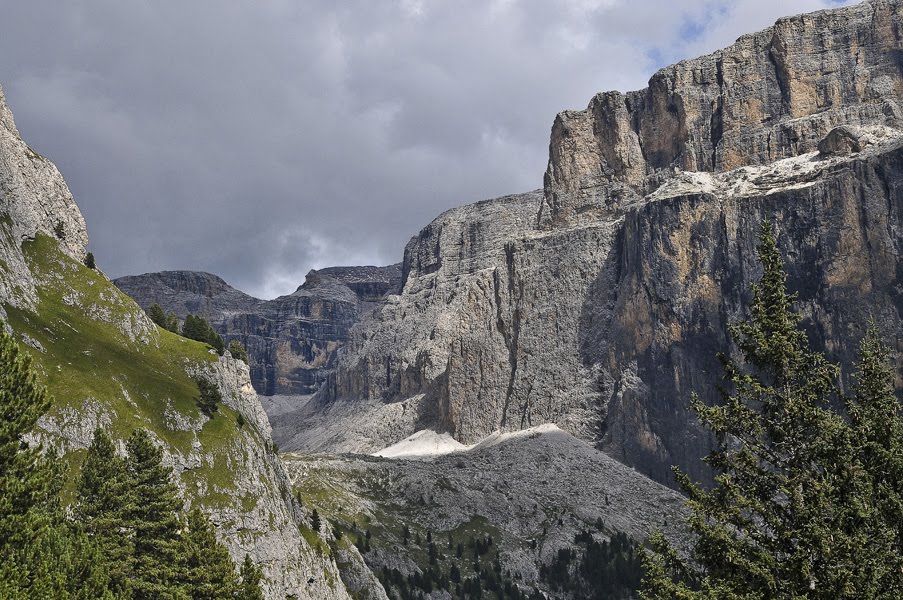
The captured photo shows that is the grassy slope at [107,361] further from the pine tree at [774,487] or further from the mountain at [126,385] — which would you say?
the pine tree at [774,487]

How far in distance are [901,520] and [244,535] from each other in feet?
273

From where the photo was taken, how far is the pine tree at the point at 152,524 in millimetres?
66875

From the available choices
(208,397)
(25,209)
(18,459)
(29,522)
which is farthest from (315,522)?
(29,522)

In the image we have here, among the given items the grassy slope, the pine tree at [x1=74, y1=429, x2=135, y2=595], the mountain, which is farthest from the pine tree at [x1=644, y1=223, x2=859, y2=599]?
the grassy slope

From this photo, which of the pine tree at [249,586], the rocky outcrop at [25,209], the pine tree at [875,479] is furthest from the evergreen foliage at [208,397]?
the pine tree at [875,479]

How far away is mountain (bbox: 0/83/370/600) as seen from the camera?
10125cm

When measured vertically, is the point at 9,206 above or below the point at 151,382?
above

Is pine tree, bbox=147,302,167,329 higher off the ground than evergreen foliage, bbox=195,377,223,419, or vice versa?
pine tree, bbox=147,302,167,329

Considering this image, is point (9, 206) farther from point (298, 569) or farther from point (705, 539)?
point (705, 539)

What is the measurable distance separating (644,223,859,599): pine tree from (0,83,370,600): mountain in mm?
61848

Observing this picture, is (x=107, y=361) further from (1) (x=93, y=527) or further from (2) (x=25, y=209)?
(1) (x=93, y=527)

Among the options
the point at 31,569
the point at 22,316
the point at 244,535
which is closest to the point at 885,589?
the point at 31,569

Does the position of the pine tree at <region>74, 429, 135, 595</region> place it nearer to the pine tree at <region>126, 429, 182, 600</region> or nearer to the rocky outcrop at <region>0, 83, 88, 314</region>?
the pine tree at <region>126, 429, 182, 600</region>

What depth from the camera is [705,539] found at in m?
37.2
